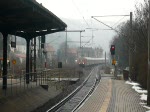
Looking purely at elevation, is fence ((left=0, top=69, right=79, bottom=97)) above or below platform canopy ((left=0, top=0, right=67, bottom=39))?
below

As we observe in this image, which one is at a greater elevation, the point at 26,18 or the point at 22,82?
the point at 26,18

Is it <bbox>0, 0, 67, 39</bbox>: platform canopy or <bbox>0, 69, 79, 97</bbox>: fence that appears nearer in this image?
<bbox>0, 0, 67, 39</bbox>: platform canopy

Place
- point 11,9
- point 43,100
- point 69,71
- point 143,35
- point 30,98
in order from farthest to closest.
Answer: point 69,71 < point 143,35 < point 43,100 < point 30,98 < point 11,9

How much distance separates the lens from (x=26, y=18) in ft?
57.3

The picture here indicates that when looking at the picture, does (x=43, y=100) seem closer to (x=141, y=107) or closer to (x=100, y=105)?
(x=100, y=105)

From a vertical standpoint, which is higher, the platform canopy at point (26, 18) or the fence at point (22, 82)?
the platform canopy at point (26, 18)

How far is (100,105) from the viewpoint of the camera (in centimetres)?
1650

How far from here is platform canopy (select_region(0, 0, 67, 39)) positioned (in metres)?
14.2

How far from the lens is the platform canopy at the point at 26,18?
14.2m

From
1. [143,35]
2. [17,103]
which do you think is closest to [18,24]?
[17,103]

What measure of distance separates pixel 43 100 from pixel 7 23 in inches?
187

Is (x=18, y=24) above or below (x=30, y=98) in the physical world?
above

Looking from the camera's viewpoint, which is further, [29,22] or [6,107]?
[29,22]

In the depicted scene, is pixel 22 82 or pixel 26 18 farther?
pixel 22 82
